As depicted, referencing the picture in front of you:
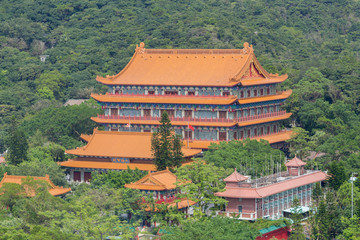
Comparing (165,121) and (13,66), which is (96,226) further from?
(13,66)

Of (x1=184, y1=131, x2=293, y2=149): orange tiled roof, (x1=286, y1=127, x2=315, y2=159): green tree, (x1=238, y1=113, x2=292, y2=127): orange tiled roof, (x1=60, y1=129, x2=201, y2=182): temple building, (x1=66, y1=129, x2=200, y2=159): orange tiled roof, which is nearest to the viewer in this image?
(x1=60, y1=129, x2=201, y2=182): temple building

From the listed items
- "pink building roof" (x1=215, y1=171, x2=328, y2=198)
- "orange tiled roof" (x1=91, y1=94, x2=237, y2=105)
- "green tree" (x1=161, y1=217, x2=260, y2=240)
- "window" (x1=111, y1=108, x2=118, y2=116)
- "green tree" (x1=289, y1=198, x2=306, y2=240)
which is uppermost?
"orange tiled roof" (x1=91, y1=94, x2=237, y2=105)

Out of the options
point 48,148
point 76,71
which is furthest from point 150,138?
point 76,71

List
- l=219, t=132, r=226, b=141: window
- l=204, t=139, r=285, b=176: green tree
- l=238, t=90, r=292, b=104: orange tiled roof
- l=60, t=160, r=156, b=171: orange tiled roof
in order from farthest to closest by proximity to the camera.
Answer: l=238, t=90, r=292, b=104: orange tiled roof
l=219, t=132, r=226, b=141: window
l=60, t=160, r=156, b=171: orange tiled roof
l=204, t=139, r=285, b=176: green tree

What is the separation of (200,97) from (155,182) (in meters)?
19.9

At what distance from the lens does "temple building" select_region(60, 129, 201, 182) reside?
86.2 metres

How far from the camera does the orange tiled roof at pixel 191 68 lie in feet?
316

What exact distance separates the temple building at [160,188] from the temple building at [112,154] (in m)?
7.50

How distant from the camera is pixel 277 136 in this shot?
3878 inches

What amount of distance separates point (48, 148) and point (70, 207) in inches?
886

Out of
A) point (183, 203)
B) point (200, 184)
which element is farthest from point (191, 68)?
point (200, 184)

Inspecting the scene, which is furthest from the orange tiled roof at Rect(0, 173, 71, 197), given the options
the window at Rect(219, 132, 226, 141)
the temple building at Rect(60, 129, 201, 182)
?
the window at Rect(219, 132, 226, 141)

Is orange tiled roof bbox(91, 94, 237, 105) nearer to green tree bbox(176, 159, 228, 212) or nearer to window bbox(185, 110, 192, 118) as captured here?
window bbox(185, 110, 192, 118)

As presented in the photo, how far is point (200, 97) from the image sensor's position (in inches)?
3748
